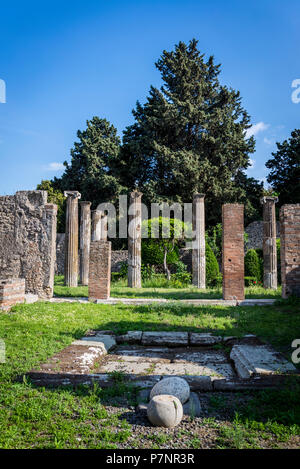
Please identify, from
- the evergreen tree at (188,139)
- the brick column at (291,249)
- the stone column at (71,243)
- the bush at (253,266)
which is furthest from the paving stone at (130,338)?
the evergreen tree at (188,139)

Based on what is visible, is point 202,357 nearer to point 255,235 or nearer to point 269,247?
point 269,247

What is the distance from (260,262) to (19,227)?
11.4m

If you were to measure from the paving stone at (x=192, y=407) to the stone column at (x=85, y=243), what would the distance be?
518 inches

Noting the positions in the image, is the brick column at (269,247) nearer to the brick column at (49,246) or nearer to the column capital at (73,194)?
the column capital at (73,194)

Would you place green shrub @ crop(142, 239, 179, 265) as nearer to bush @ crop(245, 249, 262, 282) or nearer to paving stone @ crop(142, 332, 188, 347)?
bush @ crop(245, 249, 262, 282)

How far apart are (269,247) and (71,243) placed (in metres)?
8.33

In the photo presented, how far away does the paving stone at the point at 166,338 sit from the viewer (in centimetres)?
607

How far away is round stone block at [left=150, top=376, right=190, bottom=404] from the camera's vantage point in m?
3.38

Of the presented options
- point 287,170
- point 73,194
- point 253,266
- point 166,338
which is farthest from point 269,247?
point 287,170

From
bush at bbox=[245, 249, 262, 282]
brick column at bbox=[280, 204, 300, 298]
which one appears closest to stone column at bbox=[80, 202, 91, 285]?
bush at bbox=[245, 249, 262, 282]

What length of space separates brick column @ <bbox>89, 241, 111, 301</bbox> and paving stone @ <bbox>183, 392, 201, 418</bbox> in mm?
6950

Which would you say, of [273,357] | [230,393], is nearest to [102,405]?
[230,393]

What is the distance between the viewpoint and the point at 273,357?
4738 mm
